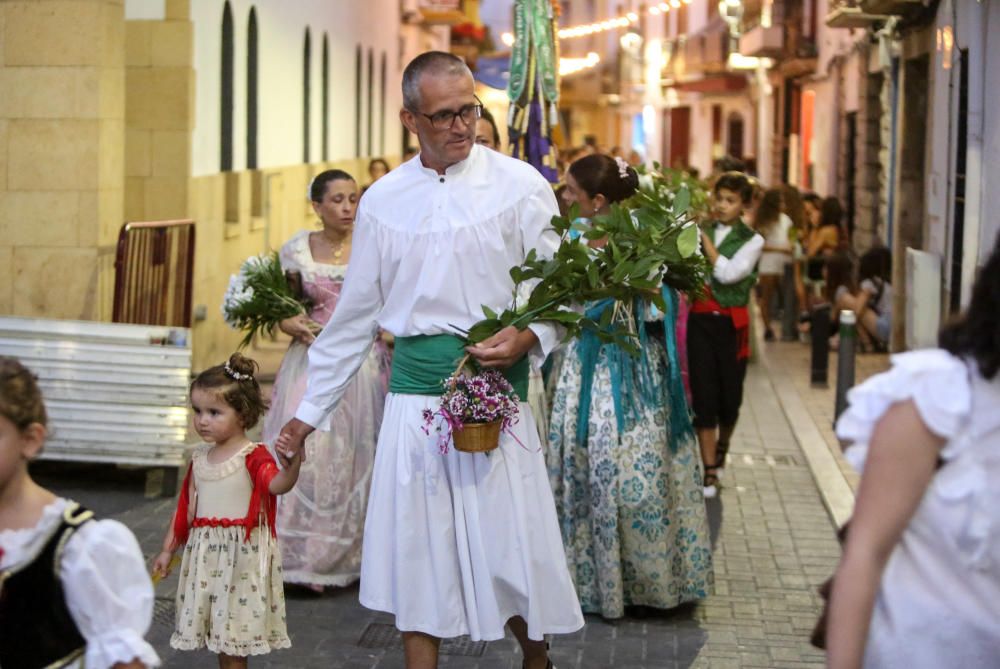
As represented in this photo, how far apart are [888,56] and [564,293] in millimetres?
14078

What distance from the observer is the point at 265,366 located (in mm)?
15195

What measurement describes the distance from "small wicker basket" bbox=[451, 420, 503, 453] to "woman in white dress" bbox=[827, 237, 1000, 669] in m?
2.01

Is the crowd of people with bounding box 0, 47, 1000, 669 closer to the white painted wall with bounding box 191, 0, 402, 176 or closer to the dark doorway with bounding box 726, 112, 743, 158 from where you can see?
the white painted wall with bounding box 191, 0, 402, 176

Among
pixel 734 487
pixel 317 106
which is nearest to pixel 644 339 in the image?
pixel 734 487

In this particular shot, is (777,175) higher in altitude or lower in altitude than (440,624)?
higher

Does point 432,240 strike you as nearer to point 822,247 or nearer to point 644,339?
point 644,339

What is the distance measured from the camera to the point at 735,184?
30.1 ft

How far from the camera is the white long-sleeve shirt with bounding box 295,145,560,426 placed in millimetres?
5156

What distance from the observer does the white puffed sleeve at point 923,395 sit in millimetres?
2947

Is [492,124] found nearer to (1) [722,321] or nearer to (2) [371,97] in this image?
(1) [722,321]

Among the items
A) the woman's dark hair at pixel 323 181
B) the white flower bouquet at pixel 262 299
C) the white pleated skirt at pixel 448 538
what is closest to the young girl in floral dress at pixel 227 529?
the white pleated skirt at pixel 448 538

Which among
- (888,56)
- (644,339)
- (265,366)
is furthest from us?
(888,56)

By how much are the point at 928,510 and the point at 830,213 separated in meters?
16.3

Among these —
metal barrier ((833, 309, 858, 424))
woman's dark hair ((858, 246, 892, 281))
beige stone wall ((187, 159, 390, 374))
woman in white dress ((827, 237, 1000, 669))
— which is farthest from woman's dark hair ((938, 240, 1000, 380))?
woman's dark hair ((858, 246, 892, 281))
